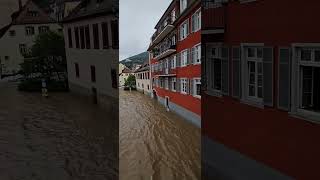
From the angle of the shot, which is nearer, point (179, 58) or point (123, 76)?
point (179, 58)

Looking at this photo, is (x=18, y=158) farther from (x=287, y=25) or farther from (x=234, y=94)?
(x=287, y=25)

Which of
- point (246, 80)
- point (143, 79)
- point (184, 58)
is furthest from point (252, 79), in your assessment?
point (143, 79)

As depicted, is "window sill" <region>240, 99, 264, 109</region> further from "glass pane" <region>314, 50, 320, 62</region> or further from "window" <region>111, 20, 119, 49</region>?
"window" <region>111, 20, 119, 49</region>

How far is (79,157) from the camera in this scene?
1573 mm

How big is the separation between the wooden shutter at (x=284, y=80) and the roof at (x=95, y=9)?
0.59 metres

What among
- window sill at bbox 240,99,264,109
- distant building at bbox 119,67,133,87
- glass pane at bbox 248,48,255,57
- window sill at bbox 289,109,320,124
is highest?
glass pane at bbox 248,48,255,57

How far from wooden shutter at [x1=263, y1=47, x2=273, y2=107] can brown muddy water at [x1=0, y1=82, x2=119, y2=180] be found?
554 mm

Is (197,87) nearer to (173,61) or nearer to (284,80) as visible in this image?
(173,61)

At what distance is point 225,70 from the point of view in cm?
151

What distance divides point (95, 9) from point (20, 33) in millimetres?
268

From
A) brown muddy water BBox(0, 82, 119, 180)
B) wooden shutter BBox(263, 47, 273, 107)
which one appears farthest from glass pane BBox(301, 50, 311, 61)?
brown muddy water BBox(0, 82, 119, 180)

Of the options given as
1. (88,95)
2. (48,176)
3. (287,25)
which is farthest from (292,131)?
(48,176)

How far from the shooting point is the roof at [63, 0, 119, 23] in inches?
56.9

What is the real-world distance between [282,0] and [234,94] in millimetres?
362
